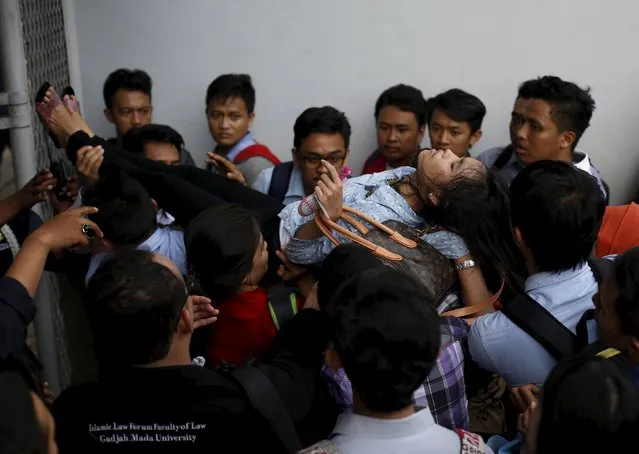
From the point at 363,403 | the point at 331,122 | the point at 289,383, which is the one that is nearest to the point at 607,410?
the point at 363,403

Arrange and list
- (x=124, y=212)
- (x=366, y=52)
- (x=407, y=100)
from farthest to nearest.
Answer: (x=366, y=52), (x=407, y=100), (x=124, y=212)

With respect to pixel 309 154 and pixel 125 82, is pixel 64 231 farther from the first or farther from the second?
pixel 125 82

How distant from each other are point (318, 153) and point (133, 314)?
1990mm

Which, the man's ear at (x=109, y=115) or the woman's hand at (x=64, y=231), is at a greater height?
the man's ear at (x=109, y=115)

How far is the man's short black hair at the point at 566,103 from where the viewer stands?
11.4 feet

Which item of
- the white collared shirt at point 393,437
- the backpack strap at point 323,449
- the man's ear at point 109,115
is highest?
the man's ear at point 109,115

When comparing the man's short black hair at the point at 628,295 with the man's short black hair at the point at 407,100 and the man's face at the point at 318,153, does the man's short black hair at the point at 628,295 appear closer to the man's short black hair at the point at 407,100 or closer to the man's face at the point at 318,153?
the man's face at the point at 318,153

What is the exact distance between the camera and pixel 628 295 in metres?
1.78

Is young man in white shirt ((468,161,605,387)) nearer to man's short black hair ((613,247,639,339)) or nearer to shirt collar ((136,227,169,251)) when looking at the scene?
man's short black hair ((613,247,639,339))

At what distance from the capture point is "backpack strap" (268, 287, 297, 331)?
2236 mm

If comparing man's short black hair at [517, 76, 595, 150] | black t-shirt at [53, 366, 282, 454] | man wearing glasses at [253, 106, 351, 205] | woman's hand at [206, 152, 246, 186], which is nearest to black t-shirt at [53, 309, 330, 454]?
black t-shirt at [53, 366, 282, 454]

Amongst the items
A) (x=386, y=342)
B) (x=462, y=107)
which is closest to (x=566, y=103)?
(x=462, y=107)

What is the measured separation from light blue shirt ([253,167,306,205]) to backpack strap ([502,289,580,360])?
1715mm

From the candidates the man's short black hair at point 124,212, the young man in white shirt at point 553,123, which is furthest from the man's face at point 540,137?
the man's short black hair at point 124,212
